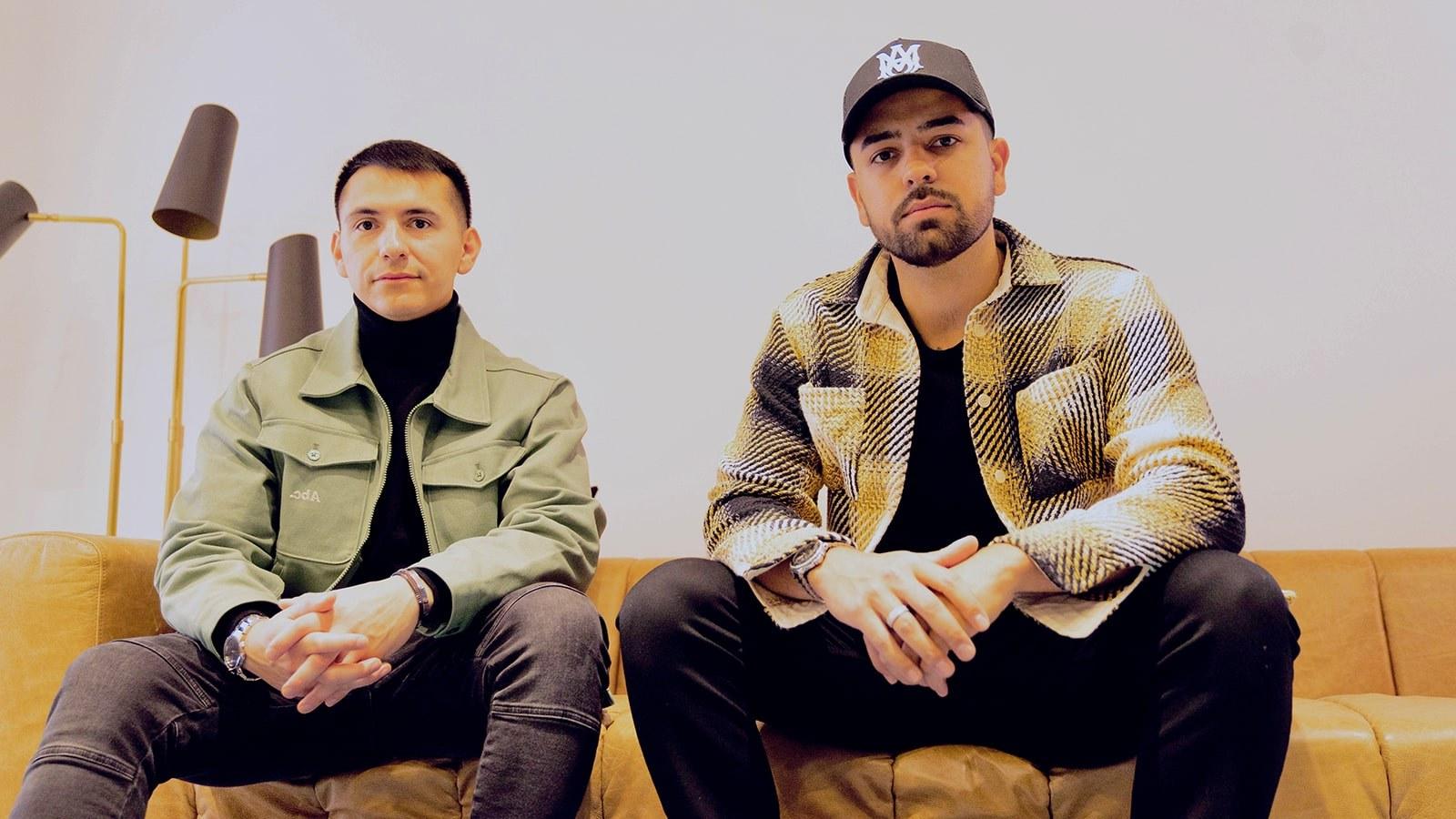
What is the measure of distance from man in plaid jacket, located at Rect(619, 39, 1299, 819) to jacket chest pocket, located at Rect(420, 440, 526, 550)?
370 mm

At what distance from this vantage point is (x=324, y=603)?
144 cm

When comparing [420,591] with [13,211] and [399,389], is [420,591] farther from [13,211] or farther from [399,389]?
[13,211]

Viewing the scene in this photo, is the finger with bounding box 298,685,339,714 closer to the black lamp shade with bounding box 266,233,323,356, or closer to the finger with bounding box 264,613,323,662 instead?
the finger with bounding box 264,613,323,662

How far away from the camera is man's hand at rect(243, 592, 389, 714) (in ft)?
4.53

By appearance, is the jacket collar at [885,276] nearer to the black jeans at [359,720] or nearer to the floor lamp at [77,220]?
the black jeans at [359,720]

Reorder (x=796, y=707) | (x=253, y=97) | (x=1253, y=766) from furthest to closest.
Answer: (x=253, y=97)
(x=796, y=707)
(x=1253, y=766)

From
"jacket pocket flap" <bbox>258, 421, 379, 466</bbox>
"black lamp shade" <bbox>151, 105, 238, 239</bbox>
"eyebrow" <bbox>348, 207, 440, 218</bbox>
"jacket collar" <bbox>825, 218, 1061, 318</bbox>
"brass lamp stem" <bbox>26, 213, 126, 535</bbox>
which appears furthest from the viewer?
"brass lamp stem" <bbox>26, 213, 126, 535</bbox>

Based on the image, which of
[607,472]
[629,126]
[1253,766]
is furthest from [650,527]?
[1253,766]

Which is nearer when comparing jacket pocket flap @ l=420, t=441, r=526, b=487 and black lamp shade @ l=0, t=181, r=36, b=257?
jacket pocket flap @ l=420, t=441, r=526, b=487

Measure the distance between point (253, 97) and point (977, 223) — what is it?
2179 millimetres

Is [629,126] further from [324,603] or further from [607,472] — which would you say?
[324,603]

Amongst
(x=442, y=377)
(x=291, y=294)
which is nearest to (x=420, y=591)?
(x=442, y=377)

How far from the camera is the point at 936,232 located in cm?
163

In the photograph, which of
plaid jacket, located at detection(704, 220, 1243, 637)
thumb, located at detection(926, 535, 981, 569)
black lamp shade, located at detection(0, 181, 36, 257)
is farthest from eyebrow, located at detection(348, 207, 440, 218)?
black lamp shade, located at detection(0, 181, 36, 257)
